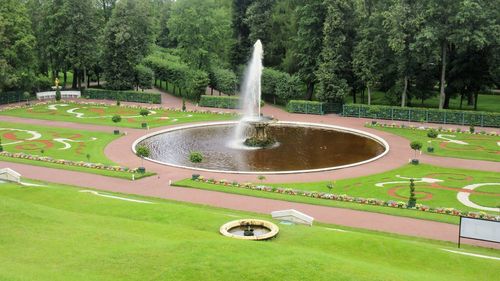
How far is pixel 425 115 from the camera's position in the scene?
216 feet

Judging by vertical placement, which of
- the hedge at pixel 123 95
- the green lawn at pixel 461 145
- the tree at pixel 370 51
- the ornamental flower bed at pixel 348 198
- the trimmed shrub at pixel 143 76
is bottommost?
the ornamental flower bed at pixel 348 198

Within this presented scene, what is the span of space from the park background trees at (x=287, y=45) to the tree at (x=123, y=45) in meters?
0.17

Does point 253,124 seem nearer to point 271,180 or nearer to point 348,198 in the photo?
point 271,180

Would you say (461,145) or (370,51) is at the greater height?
(370,51)

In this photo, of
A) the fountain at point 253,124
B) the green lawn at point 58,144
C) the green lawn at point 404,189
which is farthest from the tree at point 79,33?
the green lawn at point 404,189

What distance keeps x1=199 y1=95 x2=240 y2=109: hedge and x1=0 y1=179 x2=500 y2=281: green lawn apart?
54503 millimetres

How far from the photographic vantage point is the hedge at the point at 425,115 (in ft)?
206

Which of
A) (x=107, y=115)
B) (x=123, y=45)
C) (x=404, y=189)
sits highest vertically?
(x=123, y=45)

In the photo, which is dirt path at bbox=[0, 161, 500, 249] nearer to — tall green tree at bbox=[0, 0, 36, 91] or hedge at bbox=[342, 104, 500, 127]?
hedge at bbox=[342, 104, 500, 127]

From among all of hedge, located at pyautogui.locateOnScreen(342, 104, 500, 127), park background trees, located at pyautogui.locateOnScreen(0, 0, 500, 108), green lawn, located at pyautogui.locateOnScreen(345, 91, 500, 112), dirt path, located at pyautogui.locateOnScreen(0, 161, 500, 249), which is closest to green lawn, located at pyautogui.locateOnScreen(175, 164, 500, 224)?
dirt path, located at pyautogui.locateOnScreen(0, 161, 500, 249)

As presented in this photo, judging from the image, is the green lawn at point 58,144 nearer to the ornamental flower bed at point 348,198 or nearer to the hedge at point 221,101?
the ornamental flower bed at point 348,198

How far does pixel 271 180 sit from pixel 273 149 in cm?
1255

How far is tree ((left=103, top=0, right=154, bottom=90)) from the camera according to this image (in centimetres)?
8606

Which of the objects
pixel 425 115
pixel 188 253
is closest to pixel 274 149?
pixel 425 115
